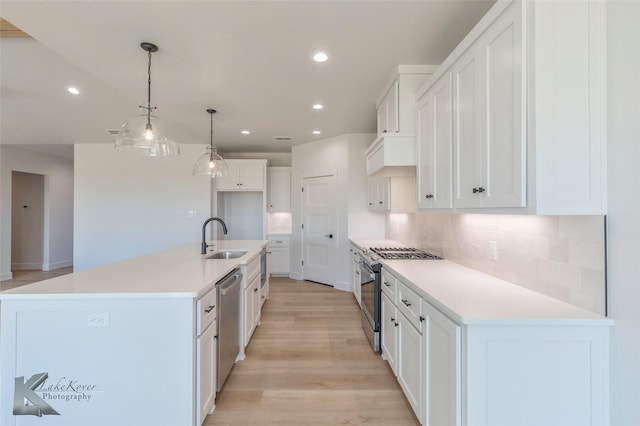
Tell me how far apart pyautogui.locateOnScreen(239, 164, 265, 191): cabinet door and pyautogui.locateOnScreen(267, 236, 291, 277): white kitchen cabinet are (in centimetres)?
114

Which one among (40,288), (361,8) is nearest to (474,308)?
(361,8)

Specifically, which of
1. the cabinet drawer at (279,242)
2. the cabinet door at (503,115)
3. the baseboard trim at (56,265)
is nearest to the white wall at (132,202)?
the cabinet drawer at (279,242)

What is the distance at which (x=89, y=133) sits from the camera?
4.77 metres

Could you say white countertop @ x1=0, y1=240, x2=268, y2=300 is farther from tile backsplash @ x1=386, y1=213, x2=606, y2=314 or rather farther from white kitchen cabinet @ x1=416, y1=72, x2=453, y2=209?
tile backsplash @ x1=386, y1=213, x2=606, y2=314

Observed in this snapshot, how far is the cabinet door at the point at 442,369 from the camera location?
4.00ft

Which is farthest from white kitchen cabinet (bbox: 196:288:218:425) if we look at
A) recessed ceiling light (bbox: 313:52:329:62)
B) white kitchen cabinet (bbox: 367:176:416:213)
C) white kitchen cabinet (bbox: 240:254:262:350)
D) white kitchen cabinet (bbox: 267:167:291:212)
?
white kitchen cabinet (bbox: 267:167:291:212)

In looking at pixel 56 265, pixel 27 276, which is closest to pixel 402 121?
pixel 27 276

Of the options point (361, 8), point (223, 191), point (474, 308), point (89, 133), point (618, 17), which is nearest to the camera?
point (618, 17)

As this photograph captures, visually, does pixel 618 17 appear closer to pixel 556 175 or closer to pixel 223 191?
pixel 556 175

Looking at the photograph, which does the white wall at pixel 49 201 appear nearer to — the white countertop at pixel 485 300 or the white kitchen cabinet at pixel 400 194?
the white kitchen cabinet at pixel 400 194

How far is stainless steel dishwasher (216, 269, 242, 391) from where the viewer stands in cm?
197

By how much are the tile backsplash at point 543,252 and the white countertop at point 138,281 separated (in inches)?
73.2

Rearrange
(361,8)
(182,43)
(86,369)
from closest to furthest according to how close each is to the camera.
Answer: (86,369)
(361,8)
(182,43)

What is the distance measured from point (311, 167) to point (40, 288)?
4269 mm
